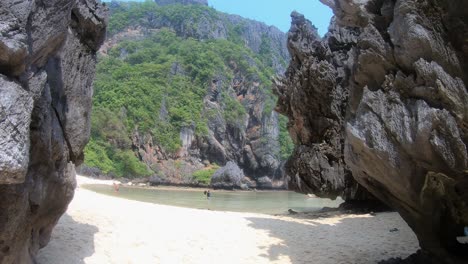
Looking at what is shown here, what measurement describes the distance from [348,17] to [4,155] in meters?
6.14

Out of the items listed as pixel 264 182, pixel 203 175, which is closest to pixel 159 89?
pixel 203 175

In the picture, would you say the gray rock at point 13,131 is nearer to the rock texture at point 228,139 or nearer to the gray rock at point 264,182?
the rock texture at point 228,139

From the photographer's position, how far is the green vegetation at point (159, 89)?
57.8m

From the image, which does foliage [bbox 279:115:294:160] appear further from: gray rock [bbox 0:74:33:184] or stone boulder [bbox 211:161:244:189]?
gray rock [bbox 0:74:33:184]

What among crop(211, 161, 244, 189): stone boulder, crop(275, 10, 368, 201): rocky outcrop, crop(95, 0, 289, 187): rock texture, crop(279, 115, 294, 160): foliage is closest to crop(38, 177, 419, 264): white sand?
crop(275, 10, 368, 201): rocky outcrop

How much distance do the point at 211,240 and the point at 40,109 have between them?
19.5 feet

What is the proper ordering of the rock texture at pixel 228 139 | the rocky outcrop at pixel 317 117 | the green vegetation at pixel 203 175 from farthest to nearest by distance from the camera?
the rock texture at pixel 228 139 → the green vegetation at pixel 203 175 → the rocky outcrop at pixel 317 117

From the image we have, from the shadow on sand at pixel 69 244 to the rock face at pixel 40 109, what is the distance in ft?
2.73

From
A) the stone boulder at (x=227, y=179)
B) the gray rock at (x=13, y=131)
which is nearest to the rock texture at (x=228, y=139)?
the stone boulder at (x=227, y=179)

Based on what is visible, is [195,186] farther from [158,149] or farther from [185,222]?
[185,222]

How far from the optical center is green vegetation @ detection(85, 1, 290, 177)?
2276 inches

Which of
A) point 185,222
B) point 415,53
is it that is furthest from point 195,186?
point 415,53

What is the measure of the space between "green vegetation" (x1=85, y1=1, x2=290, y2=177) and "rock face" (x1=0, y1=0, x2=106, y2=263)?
48672 mm

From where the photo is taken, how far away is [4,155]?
352 cm
